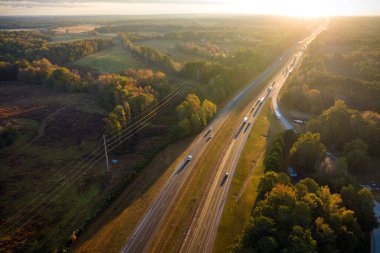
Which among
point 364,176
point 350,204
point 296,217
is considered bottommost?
point 364,176

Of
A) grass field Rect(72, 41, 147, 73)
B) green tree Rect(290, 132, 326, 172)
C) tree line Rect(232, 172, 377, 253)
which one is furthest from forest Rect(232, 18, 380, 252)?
grass field Rect(72, 41, 147, 73)

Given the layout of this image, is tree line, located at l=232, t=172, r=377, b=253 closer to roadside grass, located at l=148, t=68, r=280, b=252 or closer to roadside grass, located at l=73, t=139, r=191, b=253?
roadside grass, located at l=148, t=68, r=280, b=252

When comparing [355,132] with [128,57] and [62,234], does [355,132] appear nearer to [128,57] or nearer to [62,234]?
[62,234]

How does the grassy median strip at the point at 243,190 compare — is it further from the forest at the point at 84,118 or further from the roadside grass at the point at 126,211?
the forest at the point at 84,118

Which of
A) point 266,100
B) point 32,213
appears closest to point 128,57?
point 266,100

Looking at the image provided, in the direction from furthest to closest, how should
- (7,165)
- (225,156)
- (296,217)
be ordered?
(225,156) < (7,165) < (296,217)

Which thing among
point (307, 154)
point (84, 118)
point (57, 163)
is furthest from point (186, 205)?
point (84, 118)

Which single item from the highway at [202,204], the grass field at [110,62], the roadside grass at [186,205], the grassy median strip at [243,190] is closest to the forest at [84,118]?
the grass field at [110,62]

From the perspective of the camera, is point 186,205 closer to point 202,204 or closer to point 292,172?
point 202,204
